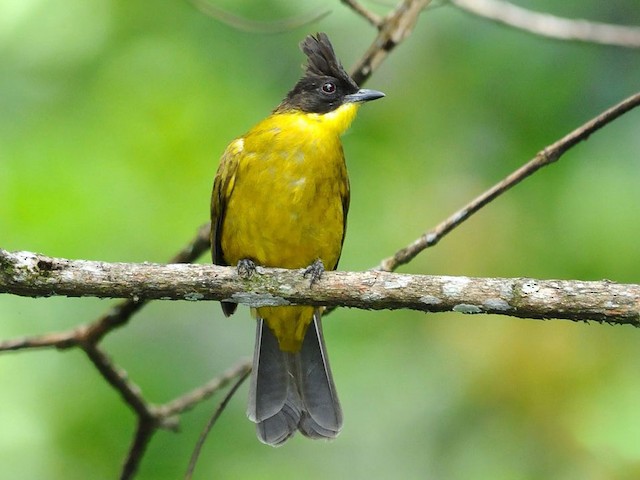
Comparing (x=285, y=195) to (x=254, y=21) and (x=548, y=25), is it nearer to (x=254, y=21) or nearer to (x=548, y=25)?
(x=254, y=21)

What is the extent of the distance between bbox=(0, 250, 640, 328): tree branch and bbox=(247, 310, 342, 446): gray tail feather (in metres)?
1.26

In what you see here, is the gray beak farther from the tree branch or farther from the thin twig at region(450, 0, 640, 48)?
the tree branch

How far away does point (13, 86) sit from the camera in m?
5.68

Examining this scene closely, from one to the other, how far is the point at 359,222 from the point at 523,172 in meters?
2.02

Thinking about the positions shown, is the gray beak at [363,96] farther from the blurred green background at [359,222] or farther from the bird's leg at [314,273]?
the bird's leg at [314,273]

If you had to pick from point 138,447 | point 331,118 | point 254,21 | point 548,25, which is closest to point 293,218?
point 331,118

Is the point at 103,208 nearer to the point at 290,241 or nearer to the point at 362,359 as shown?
the point at 290,241

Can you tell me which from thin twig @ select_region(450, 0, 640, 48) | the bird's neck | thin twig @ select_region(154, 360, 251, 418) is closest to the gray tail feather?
thin twig @ select_region(154, 360, 251, 418)

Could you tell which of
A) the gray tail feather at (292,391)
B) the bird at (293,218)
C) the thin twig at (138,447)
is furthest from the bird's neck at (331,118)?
the thin twig at (138,447)

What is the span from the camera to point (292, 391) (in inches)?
185

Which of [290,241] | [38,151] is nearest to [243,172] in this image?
[290,241]

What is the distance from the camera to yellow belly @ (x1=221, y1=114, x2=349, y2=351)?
4340mm

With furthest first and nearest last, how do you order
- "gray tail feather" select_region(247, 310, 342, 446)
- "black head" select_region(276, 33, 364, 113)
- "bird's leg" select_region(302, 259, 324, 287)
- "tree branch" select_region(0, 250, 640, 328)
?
"black head" select_region(276, 33, 364, 113) → "gray tail feather" select_region(247, 310, 342, 446) → "bird's leg" select_region(302, 259, 324, 287) → "tree branch" select_region(0, 250, 640, 328)

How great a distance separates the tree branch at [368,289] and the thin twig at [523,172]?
612 millimetres
